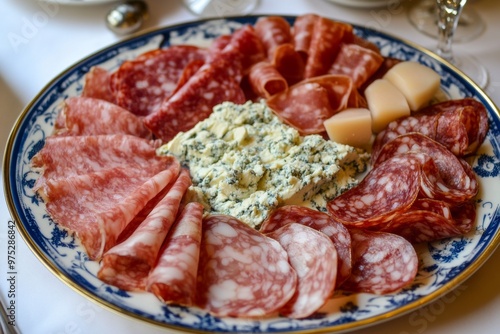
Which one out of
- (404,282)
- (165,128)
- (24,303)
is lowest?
(24,303)

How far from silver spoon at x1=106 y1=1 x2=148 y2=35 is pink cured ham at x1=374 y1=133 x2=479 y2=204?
1.30m

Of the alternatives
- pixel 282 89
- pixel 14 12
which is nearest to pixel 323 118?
pixel 282 89

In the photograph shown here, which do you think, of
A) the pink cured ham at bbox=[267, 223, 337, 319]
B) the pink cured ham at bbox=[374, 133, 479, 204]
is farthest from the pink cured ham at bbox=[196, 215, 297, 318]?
the pink cured ham at bbox=[374, 133, 479, 204]

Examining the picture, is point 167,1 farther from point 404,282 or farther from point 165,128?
point 404,282

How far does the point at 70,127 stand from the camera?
1828 millimetres

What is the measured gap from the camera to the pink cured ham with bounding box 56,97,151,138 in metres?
1.84

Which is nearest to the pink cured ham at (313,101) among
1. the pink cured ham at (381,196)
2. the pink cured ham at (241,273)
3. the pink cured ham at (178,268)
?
the pink cured ham at (381,196)

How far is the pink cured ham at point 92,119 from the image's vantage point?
1.84m

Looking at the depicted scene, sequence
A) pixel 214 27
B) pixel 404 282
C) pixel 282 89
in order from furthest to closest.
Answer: pixel 214 27 < pixel 282 89 < pixel 404 282

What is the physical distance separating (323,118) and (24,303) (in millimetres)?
1076

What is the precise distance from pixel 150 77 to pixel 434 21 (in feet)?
4.38

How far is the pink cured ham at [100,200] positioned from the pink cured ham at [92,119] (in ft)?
0.76

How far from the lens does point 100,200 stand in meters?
1.59

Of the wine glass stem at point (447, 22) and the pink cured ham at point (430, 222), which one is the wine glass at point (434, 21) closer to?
the wine glass stem at point (447, 22)
